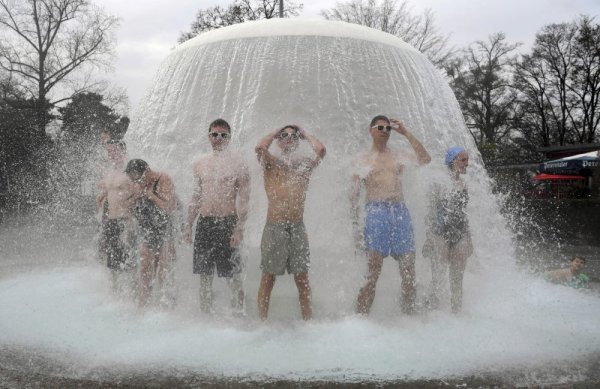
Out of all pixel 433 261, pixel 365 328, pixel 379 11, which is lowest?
pixel 365 328

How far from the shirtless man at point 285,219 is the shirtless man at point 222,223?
24 cm

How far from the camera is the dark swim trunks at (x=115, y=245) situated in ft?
15.7

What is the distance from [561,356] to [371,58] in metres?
3.29

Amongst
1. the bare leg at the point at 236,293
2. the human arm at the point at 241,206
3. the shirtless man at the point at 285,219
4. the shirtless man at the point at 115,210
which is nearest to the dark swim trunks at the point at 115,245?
the shirtless man at the point at 115,210

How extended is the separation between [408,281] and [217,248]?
146 centimetres

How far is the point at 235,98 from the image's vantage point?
16.5ft

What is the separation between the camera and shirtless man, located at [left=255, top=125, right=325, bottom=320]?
3.63m

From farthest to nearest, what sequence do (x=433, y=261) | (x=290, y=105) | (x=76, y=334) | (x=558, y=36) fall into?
(x=558, y=36) < (x=290, y=105) < (x=433, y=261) < (x=76, y=334)

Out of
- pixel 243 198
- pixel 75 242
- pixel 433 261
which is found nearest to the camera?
pixel 243 198

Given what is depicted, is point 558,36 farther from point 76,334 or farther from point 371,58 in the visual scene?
point 76,334

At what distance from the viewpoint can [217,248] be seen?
3.85 meters

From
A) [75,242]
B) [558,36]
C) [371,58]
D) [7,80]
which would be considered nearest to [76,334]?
[371,58]

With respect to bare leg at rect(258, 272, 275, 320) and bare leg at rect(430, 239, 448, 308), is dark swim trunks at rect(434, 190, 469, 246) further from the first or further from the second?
bare leg at rect(258, 272, 275, 320)

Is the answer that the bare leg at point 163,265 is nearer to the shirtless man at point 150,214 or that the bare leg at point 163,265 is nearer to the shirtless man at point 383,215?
the shirtless man at point 150,214
